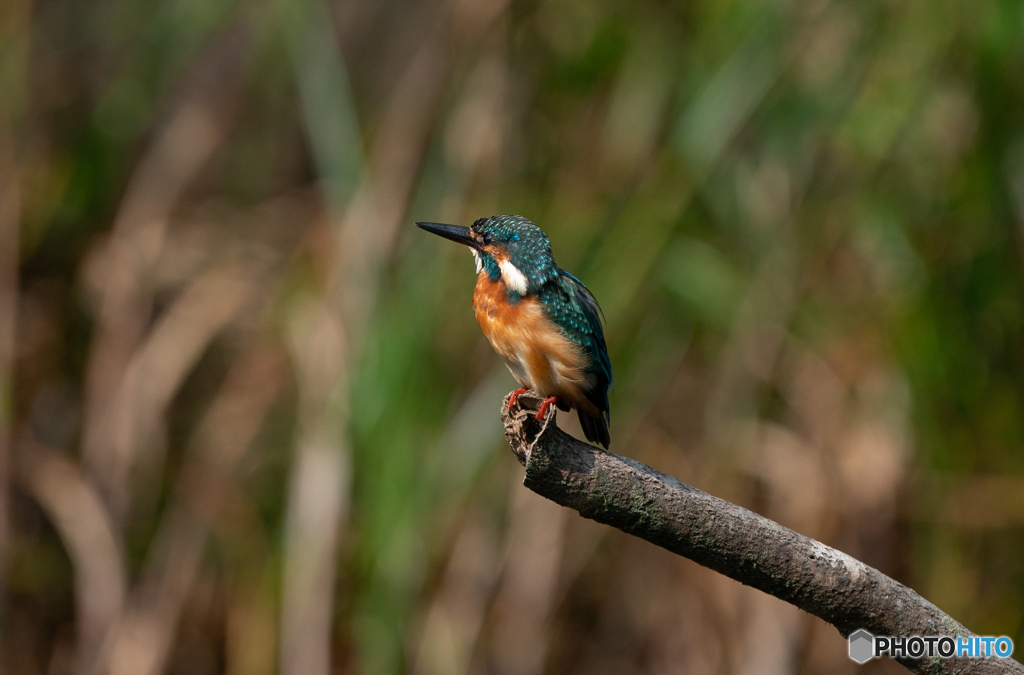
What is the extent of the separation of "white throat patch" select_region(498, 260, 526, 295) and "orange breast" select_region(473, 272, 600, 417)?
0.02 m

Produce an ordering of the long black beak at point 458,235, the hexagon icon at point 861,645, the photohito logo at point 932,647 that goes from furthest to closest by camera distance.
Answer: the long black beak at point 458,235 → the hexagon icon at point 861,645 → the photohito logo at point 932,647

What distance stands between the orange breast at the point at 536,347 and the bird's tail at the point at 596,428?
14 cm

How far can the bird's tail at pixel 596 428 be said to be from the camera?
6.24 ft

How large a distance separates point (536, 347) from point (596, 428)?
1.17 ft

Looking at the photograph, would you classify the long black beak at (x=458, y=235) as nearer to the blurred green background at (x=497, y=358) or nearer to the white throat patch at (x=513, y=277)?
the white throat patch at (x=513, y=277)

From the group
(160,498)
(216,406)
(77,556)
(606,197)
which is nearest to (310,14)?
(606,197)

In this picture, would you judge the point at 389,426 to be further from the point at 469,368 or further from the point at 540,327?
the point at 540,327

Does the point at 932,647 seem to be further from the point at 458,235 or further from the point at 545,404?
the point at 458,235

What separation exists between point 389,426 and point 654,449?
108 cm

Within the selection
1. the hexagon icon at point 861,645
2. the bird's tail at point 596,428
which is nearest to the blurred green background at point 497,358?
the bird's tail at point 596,428

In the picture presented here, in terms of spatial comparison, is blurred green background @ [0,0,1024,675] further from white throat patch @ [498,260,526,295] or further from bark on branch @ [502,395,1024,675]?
bark on branch @ [502,395,1024,675]

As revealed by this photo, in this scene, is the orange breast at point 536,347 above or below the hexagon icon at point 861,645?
above

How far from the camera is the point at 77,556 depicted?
3.12 m

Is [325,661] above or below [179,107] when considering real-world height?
below
